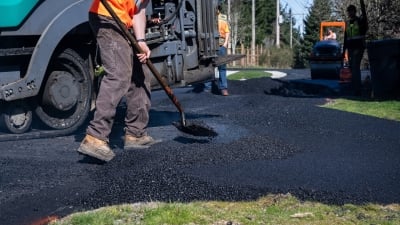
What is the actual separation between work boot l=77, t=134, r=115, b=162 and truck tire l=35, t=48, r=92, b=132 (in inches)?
72.4

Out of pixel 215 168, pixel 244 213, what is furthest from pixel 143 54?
pixel 244 213

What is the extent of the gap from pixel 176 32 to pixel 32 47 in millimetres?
1665

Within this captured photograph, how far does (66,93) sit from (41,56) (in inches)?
27.2

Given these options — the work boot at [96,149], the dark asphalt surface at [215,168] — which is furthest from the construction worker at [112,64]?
the dark asphalt surface at [215,168]

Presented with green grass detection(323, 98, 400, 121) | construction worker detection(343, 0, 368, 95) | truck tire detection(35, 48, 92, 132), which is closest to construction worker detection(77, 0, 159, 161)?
truck tire detection(35, 48, 92, 132)

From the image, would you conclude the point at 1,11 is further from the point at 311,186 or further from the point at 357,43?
the point at 357,43

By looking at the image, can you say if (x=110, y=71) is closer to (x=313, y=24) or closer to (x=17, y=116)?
(x=17, y=116)

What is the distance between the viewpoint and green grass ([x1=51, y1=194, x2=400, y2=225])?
4.05 metres

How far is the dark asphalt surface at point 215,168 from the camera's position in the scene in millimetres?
4672

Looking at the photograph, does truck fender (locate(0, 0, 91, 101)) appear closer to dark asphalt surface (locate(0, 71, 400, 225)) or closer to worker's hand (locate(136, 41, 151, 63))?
dark asphalt surface (locate(0, 71, 400, 225))

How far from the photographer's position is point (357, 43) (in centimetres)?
1318

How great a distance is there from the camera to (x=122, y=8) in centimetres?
599

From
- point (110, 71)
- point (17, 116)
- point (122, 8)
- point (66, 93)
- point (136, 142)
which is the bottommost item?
point (136, 142)

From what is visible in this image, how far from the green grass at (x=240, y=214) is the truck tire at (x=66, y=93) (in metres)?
3.28
